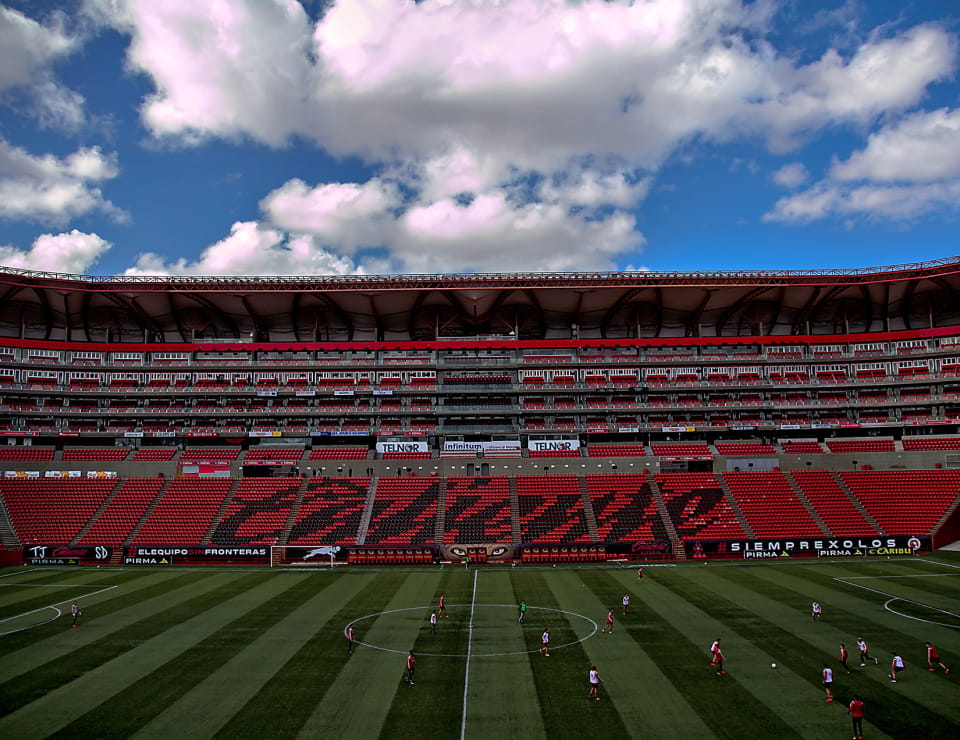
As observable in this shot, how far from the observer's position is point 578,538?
55.0 metres

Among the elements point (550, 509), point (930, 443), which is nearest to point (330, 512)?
point (550, 509)

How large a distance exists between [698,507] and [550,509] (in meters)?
13.6

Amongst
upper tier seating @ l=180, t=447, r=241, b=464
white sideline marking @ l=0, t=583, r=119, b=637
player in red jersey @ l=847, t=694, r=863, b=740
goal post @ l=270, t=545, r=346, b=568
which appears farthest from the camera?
upper tier seating @ l=180, t=447, r=241, b=464

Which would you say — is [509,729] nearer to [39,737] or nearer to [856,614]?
[39,737]

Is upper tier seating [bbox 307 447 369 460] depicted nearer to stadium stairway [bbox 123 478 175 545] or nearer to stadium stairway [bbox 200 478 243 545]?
stadium stairway [bbox 200 478 243 545]

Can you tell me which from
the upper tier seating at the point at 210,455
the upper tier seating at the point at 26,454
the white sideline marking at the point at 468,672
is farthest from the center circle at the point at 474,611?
the upper tier seating at the point at 26,454

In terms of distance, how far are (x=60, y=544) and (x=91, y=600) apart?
1928 centimetres

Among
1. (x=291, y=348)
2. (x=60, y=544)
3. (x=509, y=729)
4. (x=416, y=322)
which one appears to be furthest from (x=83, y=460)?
(x=509, y=729)

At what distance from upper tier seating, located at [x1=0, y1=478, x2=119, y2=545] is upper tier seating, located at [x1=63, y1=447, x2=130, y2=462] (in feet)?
10.4

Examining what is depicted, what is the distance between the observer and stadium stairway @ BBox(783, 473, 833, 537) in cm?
5543

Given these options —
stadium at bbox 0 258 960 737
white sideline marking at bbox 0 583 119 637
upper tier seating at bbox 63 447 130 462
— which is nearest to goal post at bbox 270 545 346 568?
stadium at bbox 0 258 960 737

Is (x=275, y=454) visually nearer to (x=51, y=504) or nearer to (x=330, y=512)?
(x=330, y=512)

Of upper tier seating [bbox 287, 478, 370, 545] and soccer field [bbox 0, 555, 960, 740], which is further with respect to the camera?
upper tier seating [bbox 287, 478, 370, 545]

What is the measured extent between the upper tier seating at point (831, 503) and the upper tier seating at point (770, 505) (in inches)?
53.2
